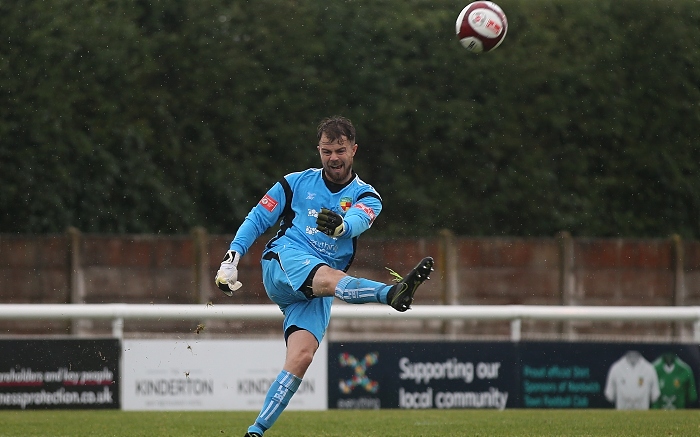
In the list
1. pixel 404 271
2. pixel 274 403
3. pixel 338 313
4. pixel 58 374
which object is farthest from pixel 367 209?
pixel 404 271

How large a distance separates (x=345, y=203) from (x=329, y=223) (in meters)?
0.60

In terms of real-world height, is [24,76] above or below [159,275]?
above

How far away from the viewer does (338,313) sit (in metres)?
12.1

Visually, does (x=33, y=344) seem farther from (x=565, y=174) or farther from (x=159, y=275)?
(x=565, y=174)

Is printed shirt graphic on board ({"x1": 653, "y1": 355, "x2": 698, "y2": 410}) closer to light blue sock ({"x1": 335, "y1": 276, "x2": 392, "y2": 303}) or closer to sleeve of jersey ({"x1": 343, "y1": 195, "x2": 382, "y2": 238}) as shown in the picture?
sleeve of jersey ({"x1": 343, "y1": 195, "x2": 382, "y2": 238})

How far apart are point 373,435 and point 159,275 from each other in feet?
21.4

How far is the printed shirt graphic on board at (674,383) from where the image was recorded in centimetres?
1248

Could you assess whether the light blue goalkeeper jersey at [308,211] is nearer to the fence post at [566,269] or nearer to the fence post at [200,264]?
the fence post at [200,264]

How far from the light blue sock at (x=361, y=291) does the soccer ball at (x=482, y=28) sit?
3.25 meters

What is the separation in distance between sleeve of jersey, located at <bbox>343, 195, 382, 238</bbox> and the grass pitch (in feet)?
6.60

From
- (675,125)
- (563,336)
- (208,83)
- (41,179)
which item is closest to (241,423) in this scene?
(563,336)

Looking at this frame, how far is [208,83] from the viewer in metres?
18.1

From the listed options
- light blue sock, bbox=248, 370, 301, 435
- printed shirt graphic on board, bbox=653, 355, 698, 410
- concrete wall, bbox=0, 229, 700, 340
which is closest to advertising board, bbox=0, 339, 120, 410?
concrete wall, bbox=0, 229, 700, 340

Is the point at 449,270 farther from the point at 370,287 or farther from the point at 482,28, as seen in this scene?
the point at 370,287
